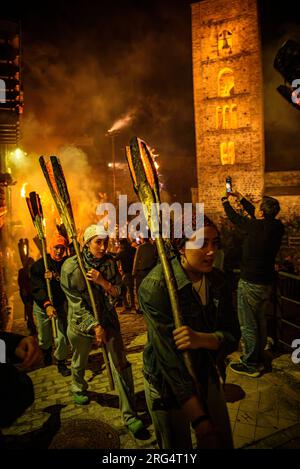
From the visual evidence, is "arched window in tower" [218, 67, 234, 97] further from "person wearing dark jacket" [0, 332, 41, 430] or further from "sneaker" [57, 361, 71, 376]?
"person wearing dark jacket" [0, 332, 41, 430]

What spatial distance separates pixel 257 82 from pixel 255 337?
2915 centimetres

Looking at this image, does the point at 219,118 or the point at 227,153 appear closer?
the point at 219,118

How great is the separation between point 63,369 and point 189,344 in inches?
161

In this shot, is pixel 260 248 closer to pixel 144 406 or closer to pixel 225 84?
pixel 144 406

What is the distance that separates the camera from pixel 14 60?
5.68 meters

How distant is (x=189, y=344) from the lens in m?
2.39

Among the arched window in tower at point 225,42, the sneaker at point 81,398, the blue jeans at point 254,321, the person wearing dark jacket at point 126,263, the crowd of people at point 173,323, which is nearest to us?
the crowd of people at point 173,323

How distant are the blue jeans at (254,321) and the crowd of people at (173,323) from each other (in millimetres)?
16

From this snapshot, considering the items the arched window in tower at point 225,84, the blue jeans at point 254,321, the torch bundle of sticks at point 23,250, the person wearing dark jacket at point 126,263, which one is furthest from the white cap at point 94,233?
the arched window in tower at point 225,84

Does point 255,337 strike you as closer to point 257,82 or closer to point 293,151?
point 257,82

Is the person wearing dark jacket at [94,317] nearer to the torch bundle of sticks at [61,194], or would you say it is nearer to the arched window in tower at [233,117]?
the torch bundle of sticks at [61,194]

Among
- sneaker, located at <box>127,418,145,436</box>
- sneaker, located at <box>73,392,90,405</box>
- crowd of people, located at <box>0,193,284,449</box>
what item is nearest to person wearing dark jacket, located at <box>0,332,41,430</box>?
crowd of people, located at <box>0,193,284,449</box>

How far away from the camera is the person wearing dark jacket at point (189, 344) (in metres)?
2.42

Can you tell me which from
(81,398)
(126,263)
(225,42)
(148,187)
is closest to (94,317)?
(81,398)
